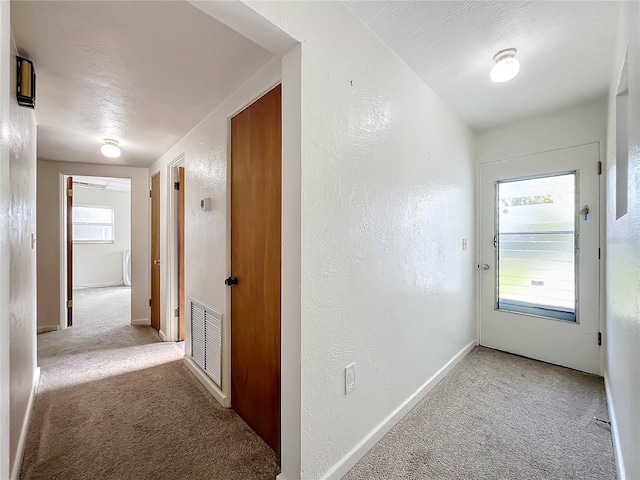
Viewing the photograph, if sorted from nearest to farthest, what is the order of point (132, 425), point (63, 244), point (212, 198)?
point (132, 425) < point (212, 198) < point (63, 244)

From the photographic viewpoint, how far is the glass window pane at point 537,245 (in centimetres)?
257

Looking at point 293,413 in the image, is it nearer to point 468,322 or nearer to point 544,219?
point 468,322

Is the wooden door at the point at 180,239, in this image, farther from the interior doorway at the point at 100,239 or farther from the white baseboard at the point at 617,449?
the white baseboard at the point at 617,449

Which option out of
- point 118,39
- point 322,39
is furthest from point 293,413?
point 118,39

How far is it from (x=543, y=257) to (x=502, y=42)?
2.03 metres

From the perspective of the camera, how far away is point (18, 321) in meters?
1.54

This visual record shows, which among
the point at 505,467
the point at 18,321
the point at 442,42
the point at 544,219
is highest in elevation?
the point at 442,42

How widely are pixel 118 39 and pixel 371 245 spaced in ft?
5.80

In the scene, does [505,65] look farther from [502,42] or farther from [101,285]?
[101,285]

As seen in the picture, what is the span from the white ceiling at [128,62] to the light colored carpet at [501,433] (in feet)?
7.94

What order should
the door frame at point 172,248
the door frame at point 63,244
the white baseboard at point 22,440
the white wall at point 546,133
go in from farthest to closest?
the door frame at point 63,244 → the door frame at point 172,248 → the white wall at point 546,133 → the white baseboard at point 22,440

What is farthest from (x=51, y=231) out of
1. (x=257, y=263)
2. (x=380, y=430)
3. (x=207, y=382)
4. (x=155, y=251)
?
(x=380, y=430)

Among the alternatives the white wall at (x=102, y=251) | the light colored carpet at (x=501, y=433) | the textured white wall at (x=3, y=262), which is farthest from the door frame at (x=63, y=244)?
the light colored carpet at (x=501, y=433)

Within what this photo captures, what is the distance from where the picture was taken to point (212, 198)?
2209 mm
